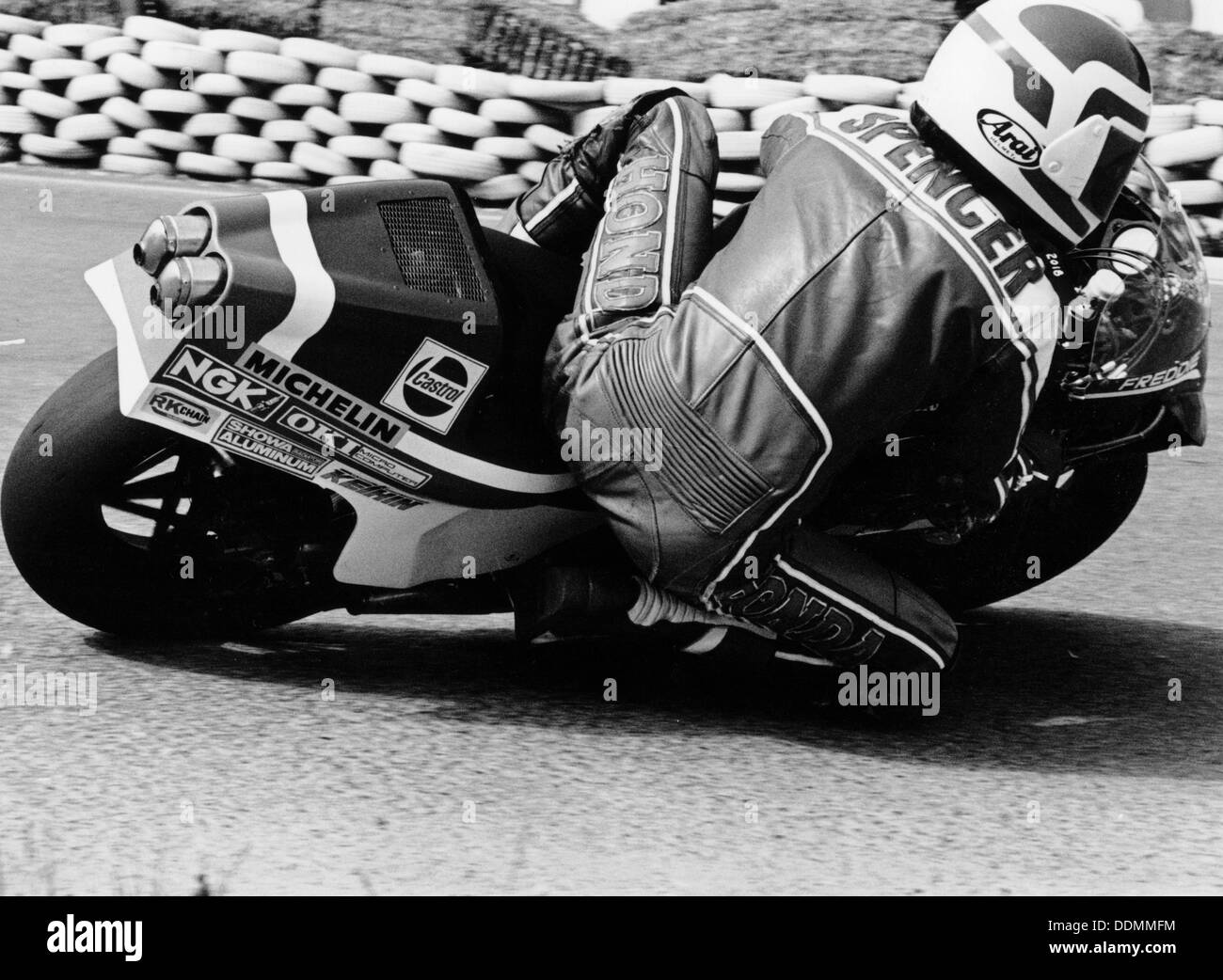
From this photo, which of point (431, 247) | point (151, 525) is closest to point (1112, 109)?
point (431, 247)

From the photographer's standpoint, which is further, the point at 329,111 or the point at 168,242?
the point at 329,111

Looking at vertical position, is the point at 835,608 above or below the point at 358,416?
below

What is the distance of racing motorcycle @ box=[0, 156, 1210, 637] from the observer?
307 centimetres

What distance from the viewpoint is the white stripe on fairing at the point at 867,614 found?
3.33 metres

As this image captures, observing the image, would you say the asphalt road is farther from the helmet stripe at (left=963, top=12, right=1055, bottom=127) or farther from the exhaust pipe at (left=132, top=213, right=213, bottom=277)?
the helmet stripe at (left=963, top=12, right=1055, bottom=127)

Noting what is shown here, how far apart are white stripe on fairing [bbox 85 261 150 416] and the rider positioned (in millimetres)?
725

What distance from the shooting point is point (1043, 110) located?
3115mm

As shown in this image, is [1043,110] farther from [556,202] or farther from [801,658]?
[801,658]

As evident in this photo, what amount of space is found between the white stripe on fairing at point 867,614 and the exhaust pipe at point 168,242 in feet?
3.72

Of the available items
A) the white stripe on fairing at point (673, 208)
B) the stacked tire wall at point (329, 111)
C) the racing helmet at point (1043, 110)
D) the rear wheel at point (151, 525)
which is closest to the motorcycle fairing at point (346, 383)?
the rear wheel at point (151, 525)

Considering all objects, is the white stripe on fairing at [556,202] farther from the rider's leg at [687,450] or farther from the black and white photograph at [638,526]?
the rider's leg at [687,450]

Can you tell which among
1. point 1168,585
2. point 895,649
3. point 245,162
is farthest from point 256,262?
point 245,162

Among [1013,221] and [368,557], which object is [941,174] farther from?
[368,557]

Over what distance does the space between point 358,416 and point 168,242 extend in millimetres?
428
